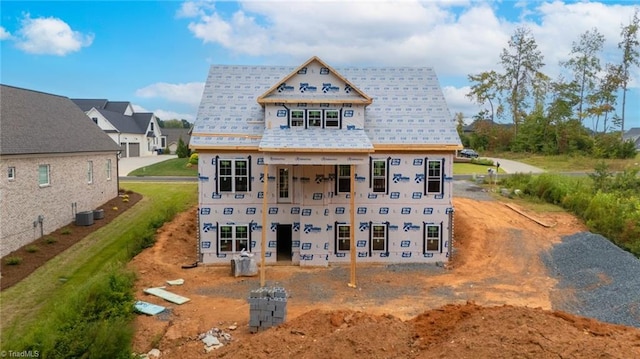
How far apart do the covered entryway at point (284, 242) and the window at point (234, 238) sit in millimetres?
1432

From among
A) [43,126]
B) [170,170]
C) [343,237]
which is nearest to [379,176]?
[343,237]

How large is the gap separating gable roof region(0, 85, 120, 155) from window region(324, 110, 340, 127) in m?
13.1

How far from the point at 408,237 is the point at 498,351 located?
33.8ft

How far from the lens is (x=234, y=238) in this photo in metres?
18.5

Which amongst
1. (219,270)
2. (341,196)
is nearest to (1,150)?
(219,270)

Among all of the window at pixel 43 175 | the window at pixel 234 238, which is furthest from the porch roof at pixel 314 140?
the window at pixel 43 175

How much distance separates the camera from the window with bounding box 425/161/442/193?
1867 centimetres

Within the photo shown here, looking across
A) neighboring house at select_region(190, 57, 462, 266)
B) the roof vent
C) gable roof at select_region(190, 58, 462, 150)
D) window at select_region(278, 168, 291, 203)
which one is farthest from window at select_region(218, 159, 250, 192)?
the roof vent

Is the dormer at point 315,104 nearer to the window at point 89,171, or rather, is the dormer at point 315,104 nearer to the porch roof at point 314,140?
the porch roof at point 314,140

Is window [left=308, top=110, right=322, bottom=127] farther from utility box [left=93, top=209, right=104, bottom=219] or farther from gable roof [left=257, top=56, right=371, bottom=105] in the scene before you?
utility box [left=93, top=209, right=104, bottom=219]

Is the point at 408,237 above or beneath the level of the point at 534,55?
beneath

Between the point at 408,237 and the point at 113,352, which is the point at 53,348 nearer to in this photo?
the point at 113,352

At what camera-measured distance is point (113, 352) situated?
9.27 metres

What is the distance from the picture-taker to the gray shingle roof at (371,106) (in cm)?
1853
